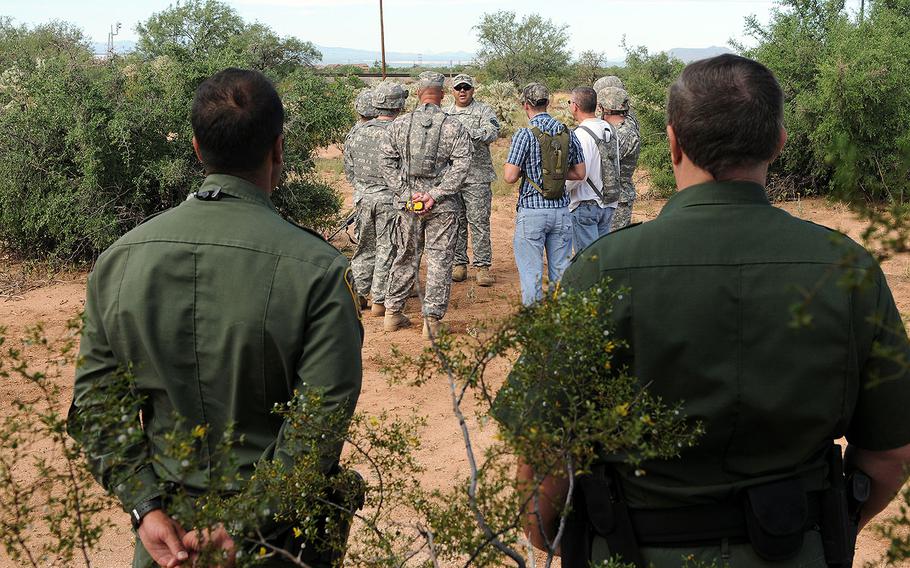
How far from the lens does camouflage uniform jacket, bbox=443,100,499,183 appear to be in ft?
28.9

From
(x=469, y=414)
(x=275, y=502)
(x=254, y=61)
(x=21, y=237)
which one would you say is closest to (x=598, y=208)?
(x=469, y=414)

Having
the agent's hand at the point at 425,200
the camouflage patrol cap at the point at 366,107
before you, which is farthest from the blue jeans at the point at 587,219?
the camouflage patrol cap at the point at 366,107

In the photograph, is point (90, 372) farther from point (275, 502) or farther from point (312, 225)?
point (312, 225)

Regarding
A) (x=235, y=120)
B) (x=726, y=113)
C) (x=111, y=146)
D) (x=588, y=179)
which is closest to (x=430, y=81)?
(x=588, y=179)

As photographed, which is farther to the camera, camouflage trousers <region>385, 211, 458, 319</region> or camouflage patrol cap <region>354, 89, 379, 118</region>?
camouflage patrol cap <region>354, 89, 379, 118</region>

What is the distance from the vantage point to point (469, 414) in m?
6.00

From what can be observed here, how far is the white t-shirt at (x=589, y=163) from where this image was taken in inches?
269

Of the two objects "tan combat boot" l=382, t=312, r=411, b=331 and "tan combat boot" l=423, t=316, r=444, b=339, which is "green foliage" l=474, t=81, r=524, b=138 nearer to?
"tan combat boot" l=382, t=312, r=411, b=331

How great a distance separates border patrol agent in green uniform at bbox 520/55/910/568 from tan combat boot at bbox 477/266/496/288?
23.3 ft

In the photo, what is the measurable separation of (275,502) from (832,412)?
45.4 inches

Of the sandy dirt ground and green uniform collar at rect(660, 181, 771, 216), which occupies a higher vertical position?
green uniform collar at rect(660, 181, 771, 216)

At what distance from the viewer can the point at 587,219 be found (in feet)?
23.4

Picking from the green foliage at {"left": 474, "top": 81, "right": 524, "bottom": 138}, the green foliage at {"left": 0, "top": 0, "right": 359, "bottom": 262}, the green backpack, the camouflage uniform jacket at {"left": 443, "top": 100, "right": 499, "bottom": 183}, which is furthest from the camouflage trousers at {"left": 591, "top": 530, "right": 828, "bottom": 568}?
the green foliage at {"left": 474, "top": 81, "right": 524, "bottom": 138}

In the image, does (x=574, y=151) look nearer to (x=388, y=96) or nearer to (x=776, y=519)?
(x=388, y=96)
